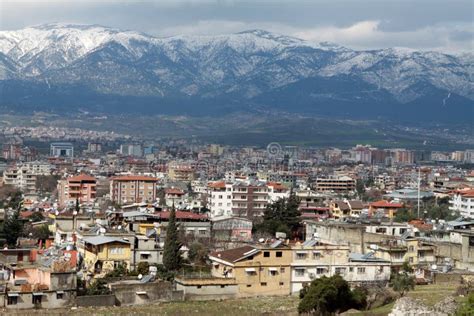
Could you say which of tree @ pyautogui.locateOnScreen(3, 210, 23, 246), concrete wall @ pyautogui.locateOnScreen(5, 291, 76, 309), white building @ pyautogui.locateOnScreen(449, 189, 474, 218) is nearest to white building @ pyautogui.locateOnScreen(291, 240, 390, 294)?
concrete wall @ pyautogui.locateOnScreen(5, 291, 76, 309)

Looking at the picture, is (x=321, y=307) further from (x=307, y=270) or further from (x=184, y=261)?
(x=184, y=261)

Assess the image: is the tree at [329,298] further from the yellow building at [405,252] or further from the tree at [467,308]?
the yellow building at [405,252]

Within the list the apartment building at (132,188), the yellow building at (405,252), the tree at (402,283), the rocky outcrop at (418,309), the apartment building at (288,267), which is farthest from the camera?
the apartment building at (132,188)

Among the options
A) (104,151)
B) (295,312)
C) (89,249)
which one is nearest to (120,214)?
(89,249)

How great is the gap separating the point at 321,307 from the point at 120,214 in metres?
17.6

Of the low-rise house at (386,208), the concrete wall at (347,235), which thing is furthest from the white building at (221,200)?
the concrete wall at (347,235)

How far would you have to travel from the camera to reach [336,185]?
274ft

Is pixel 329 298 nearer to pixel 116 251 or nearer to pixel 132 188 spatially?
pixel 116 251

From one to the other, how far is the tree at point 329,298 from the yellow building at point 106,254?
6693 millimetres

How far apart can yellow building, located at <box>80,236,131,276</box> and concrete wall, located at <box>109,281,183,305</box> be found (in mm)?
3358

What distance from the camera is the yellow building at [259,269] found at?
28.2 m

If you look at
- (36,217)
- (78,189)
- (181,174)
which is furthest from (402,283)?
(181,174)

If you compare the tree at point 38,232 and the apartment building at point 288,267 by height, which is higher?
the apartment building at point 288,267

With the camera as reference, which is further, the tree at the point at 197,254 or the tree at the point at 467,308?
the tree at the point at 197,254
